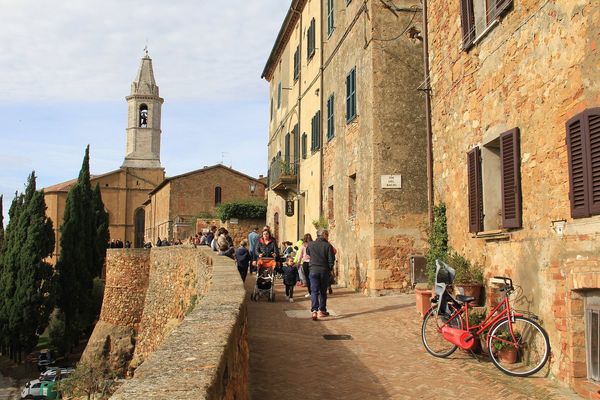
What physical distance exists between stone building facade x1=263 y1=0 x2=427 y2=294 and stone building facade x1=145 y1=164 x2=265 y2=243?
29452 mm

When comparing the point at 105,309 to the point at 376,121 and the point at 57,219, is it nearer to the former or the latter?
the point at 376,121

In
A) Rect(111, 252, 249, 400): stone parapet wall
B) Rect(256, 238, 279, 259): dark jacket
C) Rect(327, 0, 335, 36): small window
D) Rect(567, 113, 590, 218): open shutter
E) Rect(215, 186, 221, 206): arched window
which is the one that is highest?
Rect(327, 0, 335, 36): small window

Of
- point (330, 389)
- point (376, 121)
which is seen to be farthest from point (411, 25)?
point (330, 389)

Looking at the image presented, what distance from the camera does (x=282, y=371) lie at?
6.73m

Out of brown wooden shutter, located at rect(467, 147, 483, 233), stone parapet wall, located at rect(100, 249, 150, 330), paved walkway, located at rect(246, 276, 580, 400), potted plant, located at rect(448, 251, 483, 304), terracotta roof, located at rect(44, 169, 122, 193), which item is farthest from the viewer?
terracotta roof, located at rect(44, 169, 122, 193)

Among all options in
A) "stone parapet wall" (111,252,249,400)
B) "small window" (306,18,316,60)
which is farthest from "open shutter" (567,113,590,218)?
"small window" (306,18,316,60)

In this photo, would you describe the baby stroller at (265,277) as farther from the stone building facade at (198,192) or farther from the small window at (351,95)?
the stone building facade at (198,192)

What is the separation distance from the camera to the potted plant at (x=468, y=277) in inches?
321

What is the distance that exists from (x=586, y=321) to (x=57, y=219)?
65.0m

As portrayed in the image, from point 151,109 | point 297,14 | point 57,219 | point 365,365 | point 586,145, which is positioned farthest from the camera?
point 151,109

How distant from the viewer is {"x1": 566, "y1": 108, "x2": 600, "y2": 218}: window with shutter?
556 centimetres

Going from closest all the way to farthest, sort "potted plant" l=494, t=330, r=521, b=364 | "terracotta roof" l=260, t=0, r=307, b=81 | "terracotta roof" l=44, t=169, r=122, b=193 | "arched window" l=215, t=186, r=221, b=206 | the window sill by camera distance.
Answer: "potted plant" l=494, t=330, r=521, b=364 < the window sill < "terracotta roof" l=260, t=0, r=307, b=81 < "arched window" l=215, t=186, r=221, b=206 < "terracotta roof" l=44, t=169, r=122, b=193

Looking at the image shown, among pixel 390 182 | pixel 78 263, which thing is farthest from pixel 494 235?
pixel 78 263

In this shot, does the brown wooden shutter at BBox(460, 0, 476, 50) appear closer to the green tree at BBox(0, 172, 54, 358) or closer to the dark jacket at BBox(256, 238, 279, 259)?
the dark jacket at BBox(256, 238, 279, 259)
